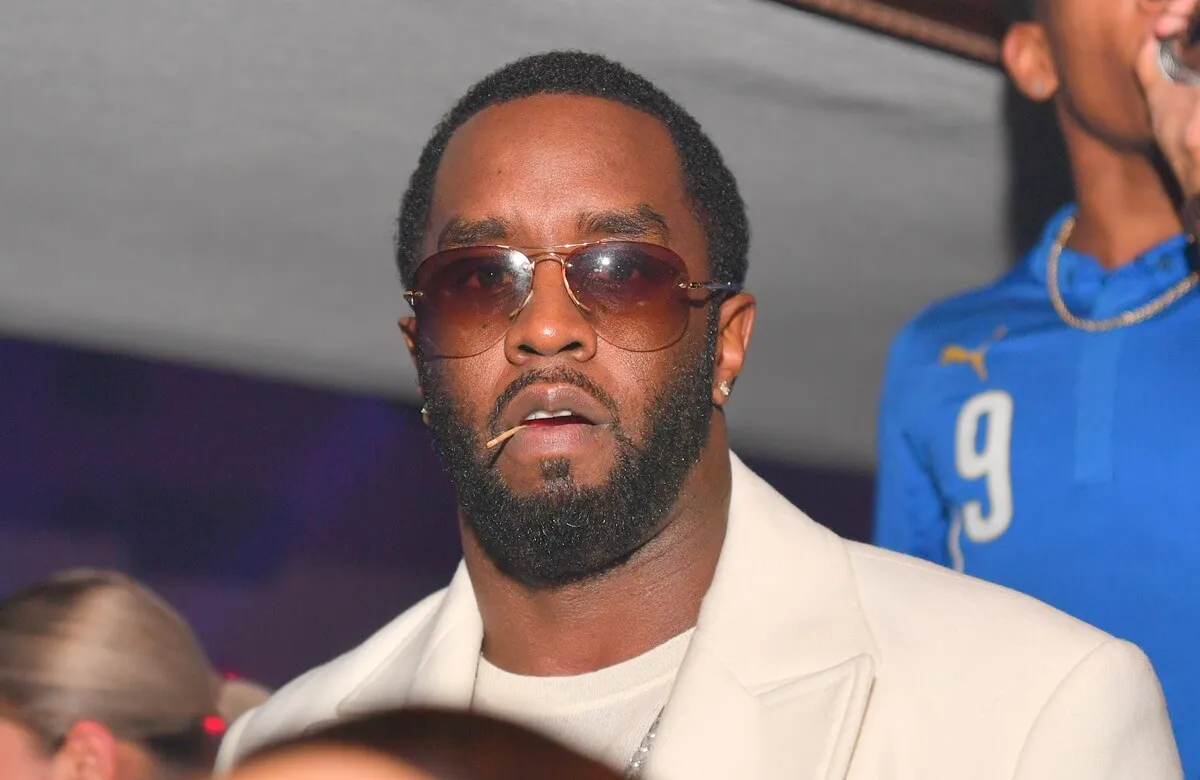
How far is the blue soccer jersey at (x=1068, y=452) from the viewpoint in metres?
2.71

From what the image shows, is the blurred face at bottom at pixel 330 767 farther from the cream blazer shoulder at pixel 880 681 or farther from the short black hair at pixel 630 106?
the short black hair at pixel 630 106

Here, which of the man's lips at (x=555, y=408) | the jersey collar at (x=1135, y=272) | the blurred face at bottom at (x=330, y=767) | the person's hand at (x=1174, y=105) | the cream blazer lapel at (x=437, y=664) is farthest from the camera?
the jersey collar at (x=1135, y=272)

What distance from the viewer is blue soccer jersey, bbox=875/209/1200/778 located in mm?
2711

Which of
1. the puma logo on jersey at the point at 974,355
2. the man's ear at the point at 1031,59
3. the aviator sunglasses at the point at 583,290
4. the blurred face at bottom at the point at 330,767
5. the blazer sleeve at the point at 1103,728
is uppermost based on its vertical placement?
the man's ear at the point at 1031,59

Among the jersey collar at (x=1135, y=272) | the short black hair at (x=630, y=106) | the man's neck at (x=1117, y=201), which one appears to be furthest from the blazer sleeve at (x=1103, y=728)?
the man's neck at (x=1117, y=201)

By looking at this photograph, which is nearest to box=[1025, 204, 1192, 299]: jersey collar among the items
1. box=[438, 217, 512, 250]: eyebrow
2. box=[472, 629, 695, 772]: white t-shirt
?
box=[472, 629, 695, 772]: white t-shirt

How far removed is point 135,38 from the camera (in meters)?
3.37

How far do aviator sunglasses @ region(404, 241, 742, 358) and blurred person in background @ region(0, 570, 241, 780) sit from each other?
1.19 m

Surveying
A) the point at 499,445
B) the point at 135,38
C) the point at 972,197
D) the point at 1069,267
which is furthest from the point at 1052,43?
the point at 135,38

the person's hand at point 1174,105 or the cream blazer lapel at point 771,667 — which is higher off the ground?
the person's hand at point 1174,105

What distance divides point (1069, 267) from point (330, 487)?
2635mm

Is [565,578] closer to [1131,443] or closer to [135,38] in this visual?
[1131,443]

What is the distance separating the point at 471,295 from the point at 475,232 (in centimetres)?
10

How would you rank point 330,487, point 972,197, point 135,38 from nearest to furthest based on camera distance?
1. point 135,38
2. point 972,197
3. point 330,487
